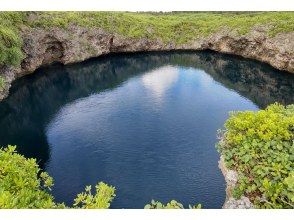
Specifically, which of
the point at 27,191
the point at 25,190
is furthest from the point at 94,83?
the point at 27,191

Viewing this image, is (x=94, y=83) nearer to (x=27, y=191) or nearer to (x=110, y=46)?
(x=110, y=46)

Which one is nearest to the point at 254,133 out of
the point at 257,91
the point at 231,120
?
the point at 231,120

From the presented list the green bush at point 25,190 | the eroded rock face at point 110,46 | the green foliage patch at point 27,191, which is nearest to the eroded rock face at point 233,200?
the green foliage patch at point 27,191

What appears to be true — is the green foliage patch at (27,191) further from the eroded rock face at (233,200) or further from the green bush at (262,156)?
the green bush at (262,156)

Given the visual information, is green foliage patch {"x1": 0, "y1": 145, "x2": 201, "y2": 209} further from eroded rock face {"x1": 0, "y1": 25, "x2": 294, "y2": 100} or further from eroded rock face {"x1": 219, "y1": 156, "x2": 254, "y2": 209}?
eroded rock face {"x1": 0, "y1": 25, "x2": 294, "y2": 100}

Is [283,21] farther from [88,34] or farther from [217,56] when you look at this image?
[88,34]

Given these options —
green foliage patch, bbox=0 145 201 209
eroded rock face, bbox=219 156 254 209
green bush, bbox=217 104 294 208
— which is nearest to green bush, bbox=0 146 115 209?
green foliage patch, bbox=0 145 201 209
